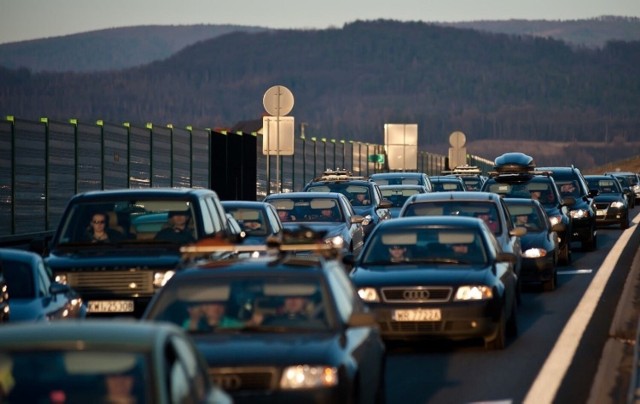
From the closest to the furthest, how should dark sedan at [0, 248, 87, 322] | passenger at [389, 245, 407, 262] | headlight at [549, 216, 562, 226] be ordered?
dark sedan at [0, 248, 87, 322]
passenger at [389, 245, 407, 262]
headlight at [549, 216, 562, 226]

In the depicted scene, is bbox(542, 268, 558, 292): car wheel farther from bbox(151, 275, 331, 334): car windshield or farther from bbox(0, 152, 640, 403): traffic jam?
bbox(151, 275, 331, 334): car windshield

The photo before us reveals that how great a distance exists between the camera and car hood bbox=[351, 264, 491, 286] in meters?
18.7

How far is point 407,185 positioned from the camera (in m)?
46.4

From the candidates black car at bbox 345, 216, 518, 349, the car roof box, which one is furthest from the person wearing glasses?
the car roof box

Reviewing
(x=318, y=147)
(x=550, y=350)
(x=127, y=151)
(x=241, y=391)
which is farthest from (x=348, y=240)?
(x=318, y=147)

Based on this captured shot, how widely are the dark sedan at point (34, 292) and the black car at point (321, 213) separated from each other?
1382cm

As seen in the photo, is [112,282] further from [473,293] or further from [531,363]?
[531,363]

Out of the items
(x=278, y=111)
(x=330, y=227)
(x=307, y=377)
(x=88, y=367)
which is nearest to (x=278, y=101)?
(x=278, y=111)

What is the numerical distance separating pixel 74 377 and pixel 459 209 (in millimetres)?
17804

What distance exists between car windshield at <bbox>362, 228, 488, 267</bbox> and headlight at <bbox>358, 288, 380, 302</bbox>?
3.13 ft

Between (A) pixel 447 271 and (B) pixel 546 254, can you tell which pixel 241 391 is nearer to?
(A) pixel 447 271

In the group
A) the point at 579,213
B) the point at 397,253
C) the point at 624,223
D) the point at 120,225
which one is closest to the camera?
the point at 397,253

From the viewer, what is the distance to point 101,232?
20391mm

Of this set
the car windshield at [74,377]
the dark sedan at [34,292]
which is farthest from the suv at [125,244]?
the car windshield at [74,377]
